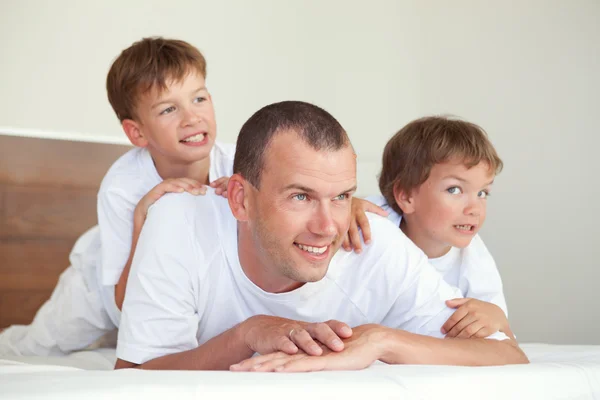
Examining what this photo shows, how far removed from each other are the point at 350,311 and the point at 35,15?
2405 mm

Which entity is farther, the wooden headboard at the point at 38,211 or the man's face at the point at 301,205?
the wooden headboard at the point at 38,211

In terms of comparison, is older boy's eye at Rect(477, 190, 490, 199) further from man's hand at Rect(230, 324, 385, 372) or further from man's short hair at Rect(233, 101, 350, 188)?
man's hand at Rect(230, 324, 385, 372)

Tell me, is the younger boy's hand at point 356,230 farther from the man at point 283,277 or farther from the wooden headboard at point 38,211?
the wooden headboard at point 38,211

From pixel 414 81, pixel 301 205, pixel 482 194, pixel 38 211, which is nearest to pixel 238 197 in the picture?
pixel 301 205

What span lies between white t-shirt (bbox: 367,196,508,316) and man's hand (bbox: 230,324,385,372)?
2.60ft

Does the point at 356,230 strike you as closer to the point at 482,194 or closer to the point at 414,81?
the point at 482,194

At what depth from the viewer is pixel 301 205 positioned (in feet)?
5.13

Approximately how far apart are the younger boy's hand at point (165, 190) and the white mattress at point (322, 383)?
701mm

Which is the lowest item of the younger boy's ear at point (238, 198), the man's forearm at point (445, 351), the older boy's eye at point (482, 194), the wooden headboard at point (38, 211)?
the wooden headboard at point (38, 211)

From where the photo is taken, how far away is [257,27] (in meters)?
3.86

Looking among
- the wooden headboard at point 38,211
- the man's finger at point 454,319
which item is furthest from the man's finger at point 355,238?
the wooden headboard at point 38,211

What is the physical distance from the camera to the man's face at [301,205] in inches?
60.4

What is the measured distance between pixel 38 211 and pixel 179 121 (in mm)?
1503

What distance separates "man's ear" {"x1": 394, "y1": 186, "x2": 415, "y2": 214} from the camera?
2363 millimetres
